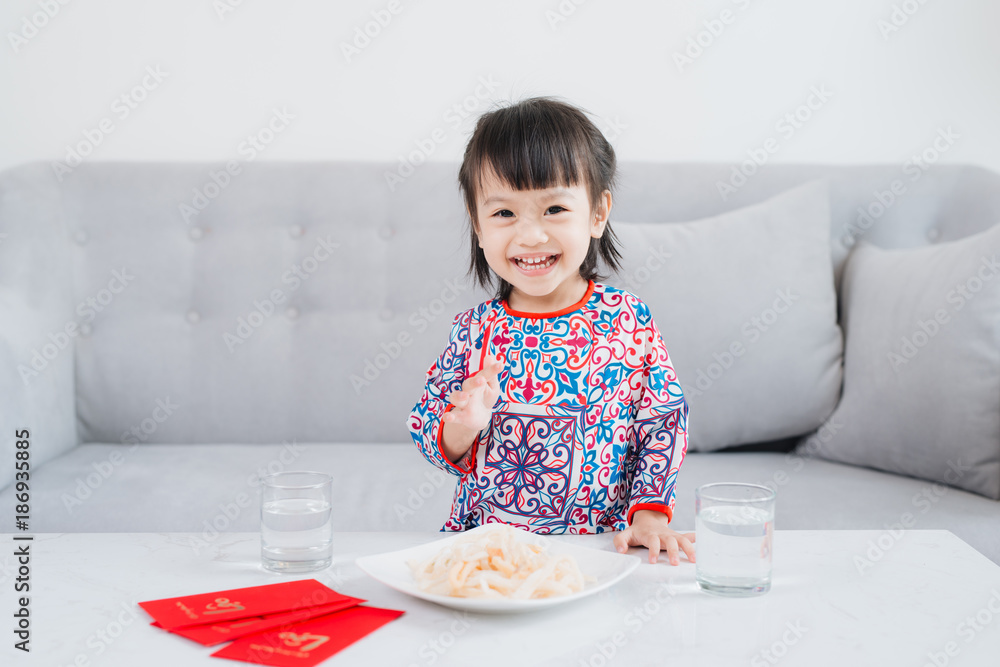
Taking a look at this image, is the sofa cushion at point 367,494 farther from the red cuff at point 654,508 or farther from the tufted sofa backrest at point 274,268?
the red cuff at point 654,508

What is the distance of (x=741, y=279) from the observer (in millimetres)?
1727

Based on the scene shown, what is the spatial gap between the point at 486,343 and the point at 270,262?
90 centimetres

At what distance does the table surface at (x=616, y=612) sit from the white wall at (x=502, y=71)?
144 cm

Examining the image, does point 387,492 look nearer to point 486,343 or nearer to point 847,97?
point 486,343

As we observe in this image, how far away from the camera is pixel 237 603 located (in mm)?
697

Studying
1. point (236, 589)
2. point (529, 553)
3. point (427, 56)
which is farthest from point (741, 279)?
point (236, 589)
